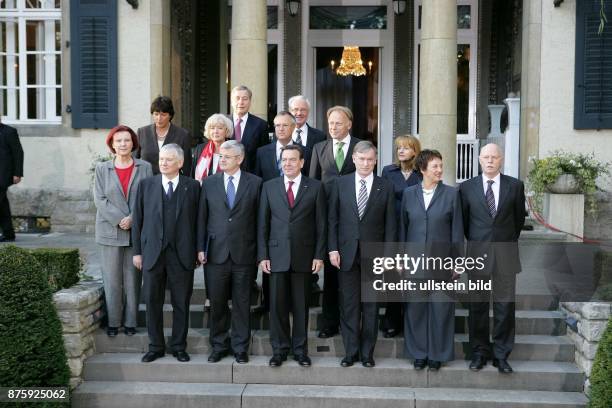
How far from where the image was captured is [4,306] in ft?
17.9

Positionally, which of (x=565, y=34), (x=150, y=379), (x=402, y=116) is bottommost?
(x=150, y=379)

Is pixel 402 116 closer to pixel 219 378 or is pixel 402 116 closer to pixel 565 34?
pixel 565 34

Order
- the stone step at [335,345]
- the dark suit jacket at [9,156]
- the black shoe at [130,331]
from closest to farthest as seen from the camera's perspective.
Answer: the stone step at [335,345] < the black shoe at [130,331] < the dark suit jacket at [9,156]

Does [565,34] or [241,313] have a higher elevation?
[565,34]

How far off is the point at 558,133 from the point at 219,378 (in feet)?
22.1

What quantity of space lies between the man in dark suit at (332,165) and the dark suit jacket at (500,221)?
112cm

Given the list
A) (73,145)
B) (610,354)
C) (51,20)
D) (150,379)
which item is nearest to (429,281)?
(610,354)

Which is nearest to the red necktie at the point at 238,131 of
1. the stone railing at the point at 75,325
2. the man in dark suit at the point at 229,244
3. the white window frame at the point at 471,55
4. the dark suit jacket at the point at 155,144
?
the dark suit jacket at the point at 155,144

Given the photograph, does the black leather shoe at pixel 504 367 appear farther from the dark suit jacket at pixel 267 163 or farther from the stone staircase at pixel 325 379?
the dark suit jacket at pixel 267 163

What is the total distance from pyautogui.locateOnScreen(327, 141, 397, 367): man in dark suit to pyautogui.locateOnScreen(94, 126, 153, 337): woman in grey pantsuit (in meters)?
1.73

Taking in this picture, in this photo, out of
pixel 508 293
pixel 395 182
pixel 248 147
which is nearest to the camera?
pixel 508 293

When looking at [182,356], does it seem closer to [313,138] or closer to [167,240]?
[167,240]

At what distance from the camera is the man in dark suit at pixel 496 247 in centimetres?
600

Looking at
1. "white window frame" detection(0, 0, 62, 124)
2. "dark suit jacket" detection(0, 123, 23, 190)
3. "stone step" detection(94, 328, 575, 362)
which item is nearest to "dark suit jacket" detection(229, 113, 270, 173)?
"stone step" detection(94, 328, 575, 362)
